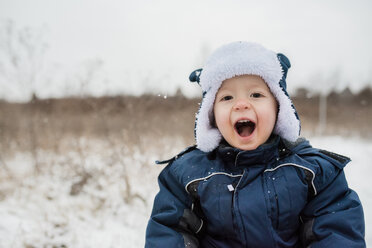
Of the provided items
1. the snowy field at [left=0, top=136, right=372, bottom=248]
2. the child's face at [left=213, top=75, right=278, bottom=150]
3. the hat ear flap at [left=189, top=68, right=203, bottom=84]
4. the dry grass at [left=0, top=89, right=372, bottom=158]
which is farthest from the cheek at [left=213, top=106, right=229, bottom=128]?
the dry grass at [left=0, top=89, right=372, bottom=158]

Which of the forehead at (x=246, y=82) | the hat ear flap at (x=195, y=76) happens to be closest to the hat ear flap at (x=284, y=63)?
the forehead at (x=246, y=82)

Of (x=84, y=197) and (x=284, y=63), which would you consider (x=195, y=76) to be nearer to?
(x=284, y=63)

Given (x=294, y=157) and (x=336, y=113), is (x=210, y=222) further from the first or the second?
(x=336, y=113)

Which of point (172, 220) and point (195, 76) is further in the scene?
point (195, 76)

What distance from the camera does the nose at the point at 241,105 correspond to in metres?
1.28

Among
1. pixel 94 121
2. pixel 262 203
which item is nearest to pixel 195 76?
pixel 262 203

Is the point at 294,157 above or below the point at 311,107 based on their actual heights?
below

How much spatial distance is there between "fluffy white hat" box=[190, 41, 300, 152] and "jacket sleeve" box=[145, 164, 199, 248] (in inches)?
11.0

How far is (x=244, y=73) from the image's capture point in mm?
1363

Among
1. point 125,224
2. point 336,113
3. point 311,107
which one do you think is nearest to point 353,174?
point 125,224

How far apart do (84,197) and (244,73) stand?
3.35 m

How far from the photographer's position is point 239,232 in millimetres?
1242

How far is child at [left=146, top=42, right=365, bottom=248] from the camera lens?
122cm

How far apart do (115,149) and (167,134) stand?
130cm
